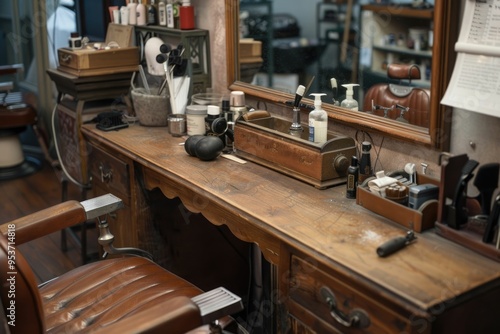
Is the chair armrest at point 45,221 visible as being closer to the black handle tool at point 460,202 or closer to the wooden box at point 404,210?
the wooden box at point 404,210

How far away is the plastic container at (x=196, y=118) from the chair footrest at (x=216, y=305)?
115cm

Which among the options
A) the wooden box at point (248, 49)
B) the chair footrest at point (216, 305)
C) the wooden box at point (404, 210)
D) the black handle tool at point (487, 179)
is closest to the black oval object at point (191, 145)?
the wooden box at point (248, 49)

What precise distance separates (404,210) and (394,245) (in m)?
0.18

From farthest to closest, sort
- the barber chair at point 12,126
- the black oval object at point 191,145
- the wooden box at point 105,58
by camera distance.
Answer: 1. the barber chair at point 12,126
2. the wooden box at point 105,58
3. the black oval object at point 191,145

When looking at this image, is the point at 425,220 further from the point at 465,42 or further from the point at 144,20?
the point at 144,20

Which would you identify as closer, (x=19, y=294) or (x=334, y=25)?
(x=19, y=294)

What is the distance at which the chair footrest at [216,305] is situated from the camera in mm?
1554

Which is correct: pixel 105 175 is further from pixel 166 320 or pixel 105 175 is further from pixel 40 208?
pixel 40 208

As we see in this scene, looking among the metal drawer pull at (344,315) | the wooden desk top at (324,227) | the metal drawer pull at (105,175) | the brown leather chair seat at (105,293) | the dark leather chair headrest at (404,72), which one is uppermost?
the dark leather chair headrest at (404,72)

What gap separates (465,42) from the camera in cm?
176

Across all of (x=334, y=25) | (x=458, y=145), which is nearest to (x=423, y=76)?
(x=458, y=145)

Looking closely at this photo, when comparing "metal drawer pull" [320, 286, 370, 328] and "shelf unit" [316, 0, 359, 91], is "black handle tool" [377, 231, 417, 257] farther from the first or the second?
"shelf unit" [316, 0, 359, 91]

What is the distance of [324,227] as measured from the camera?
1.75m

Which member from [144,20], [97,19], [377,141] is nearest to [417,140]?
[377,141]
